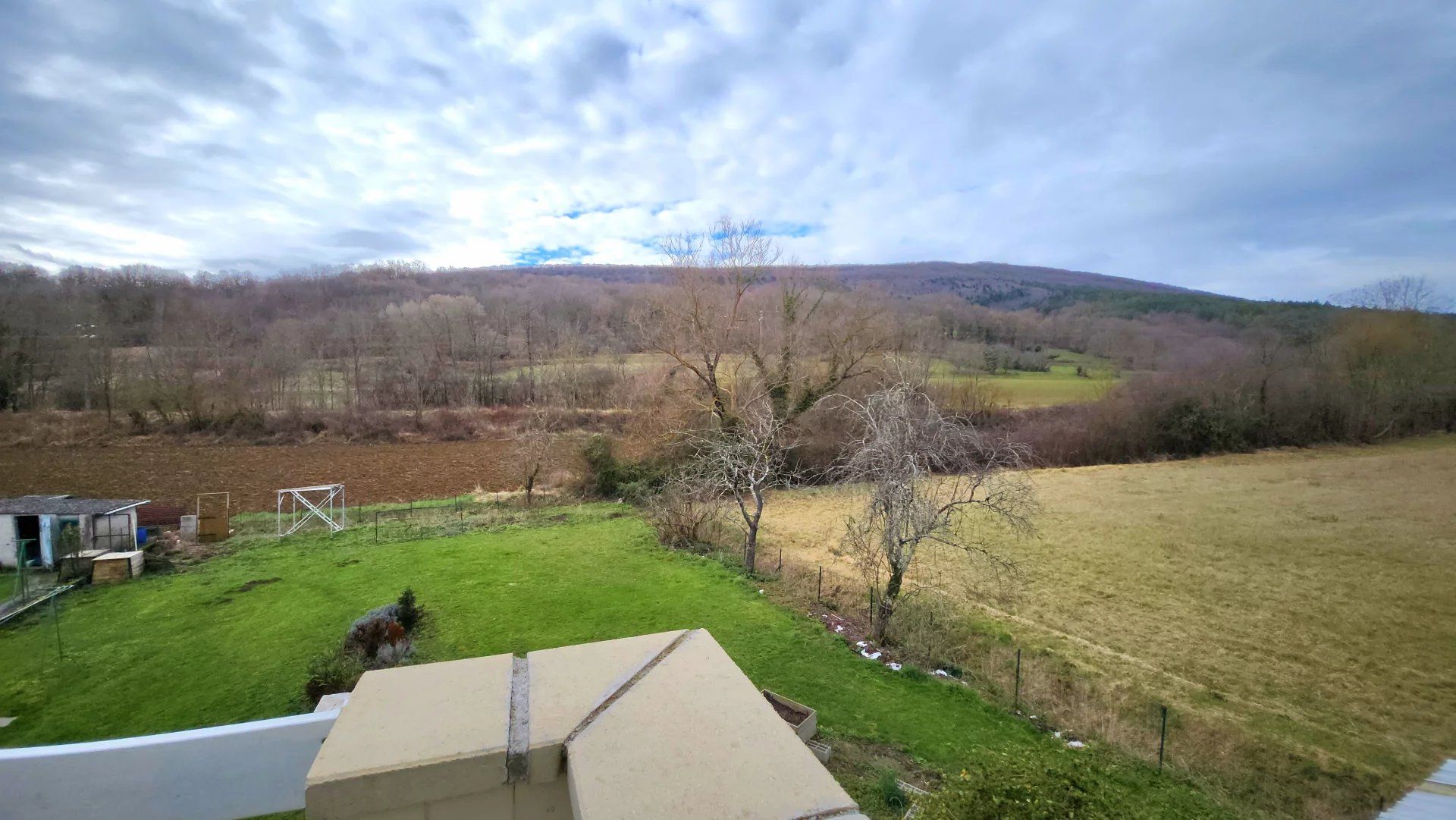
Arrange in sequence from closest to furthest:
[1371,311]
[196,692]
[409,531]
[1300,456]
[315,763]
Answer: [315,763]
[196,692]
[409,531]
[1300,456]
[1371,311]

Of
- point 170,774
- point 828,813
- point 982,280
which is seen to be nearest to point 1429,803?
point 828,813

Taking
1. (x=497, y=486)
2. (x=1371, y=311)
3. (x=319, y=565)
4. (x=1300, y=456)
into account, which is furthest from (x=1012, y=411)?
(x=319, y=565)

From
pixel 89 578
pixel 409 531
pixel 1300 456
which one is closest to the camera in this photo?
pixel 89 578

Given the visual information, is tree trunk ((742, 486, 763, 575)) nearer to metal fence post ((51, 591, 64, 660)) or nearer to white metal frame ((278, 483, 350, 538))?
metal fence post ((51, 591, 64, 660))

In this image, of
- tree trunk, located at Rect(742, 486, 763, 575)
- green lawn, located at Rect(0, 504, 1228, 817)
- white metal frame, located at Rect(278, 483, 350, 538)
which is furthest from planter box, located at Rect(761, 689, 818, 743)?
white metal frame, located at Rect(278, 483, 350, 538)

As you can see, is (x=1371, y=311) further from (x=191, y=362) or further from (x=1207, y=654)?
(x=191, y=362)

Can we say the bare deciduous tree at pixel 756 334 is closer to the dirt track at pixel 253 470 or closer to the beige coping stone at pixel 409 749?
the dirt track at pixel 253 470

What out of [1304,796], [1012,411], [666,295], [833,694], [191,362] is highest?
[666,295]

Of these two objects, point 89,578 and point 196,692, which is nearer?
point 196,692
